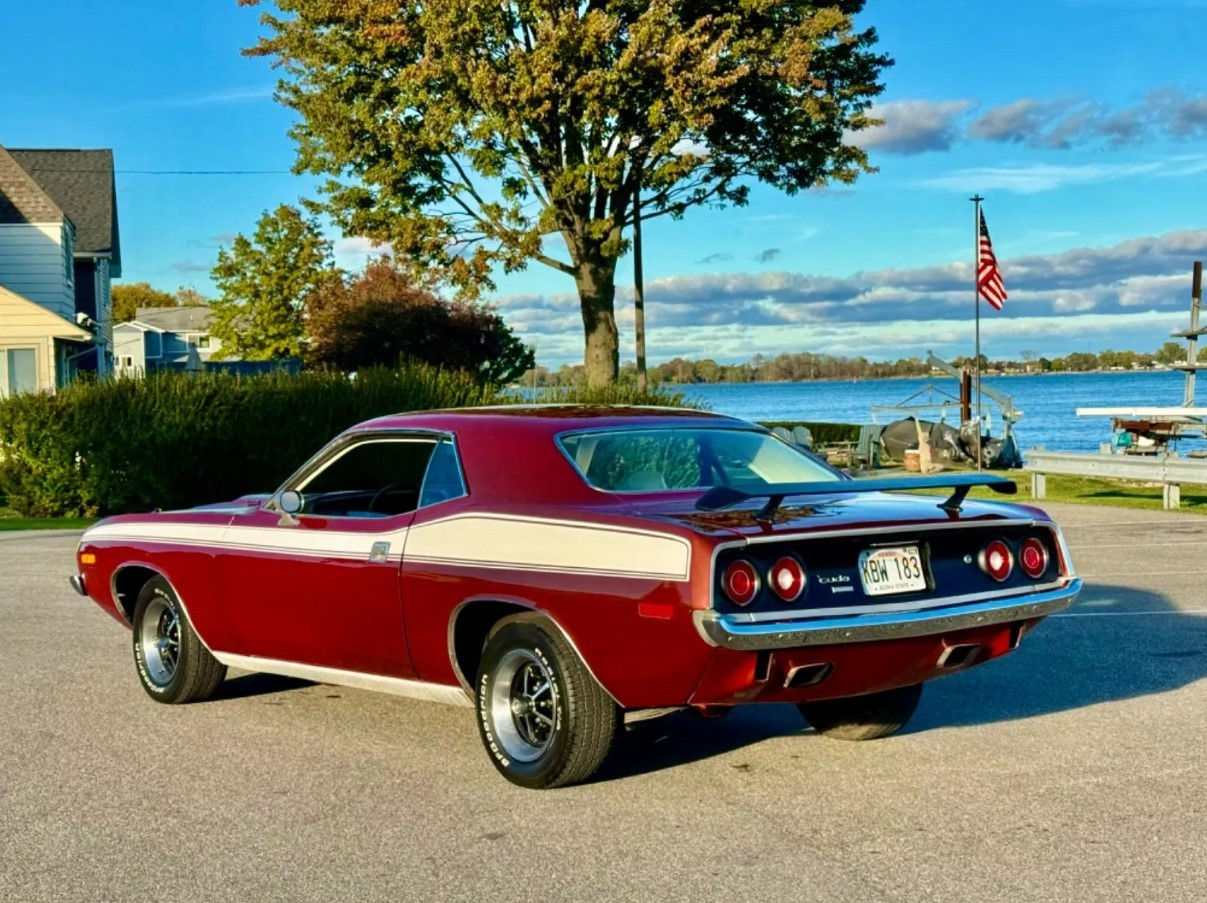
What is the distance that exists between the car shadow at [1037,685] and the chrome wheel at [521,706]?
0.33 meters

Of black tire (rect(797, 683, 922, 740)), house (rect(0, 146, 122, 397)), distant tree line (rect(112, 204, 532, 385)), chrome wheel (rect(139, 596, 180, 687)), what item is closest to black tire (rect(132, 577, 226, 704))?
chrome wheel (rect(139, 596, 180, 687))

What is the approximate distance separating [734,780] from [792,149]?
2906 cm

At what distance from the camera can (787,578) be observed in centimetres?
598

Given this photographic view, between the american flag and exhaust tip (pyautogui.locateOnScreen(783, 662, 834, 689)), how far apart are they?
95.9ft

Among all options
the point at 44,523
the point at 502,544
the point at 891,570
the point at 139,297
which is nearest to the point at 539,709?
the point at 502,544

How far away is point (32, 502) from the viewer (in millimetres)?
24438

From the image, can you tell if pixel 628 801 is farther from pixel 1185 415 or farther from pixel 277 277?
pixel 277 277

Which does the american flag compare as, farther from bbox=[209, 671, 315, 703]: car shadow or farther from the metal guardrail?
bbox=[209, 671, 315, 703]: car shadow

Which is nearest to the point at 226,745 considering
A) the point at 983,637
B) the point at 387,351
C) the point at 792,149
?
A: the point at 983,637

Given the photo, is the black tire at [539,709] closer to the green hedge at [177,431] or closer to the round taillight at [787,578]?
the round taillight at [787,578]

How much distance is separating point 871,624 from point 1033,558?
1191mm

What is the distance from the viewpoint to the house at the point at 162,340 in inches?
3174

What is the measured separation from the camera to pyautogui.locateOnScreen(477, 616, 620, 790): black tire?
20.4ft

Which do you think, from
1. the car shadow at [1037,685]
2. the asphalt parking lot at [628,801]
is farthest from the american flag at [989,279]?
the asphalt parking lot at [628,801]
